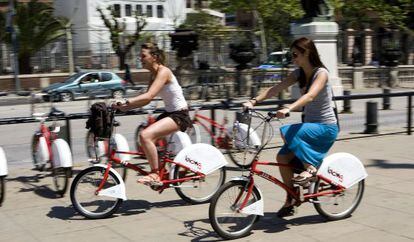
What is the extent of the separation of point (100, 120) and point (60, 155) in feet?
3.02

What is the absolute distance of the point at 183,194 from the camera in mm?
6602

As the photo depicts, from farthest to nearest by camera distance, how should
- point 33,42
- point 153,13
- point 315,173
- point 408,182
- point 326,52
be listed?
point 153,13
point 33,42
point 326,52
point 408,182
point 315,173

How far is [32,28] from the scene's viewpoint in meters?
33.5

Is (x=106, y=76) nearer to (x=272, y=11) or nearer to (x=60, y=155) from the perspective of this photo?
(x=272, y=11)

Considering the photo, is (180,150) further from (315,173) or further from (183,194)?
(315,173)

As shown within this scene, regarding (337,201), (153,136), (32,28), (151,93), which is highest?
(32,28)

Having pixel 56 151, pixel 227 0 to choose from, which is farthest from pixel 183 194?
pixel 227 0

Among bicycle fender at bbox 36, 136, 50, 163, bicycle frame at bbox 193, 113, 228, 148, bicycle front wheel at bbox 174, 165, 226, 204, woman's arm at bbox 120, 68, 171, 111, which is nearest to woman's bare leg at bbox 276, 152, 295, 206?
bicycle front wheel at bbox 174, 165, 226, 204

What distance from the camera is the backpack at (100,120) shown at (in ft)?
20.5

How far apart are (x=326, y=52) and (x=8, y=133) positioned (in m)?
9.88

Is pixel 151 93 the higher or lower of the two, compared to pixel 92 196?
higher

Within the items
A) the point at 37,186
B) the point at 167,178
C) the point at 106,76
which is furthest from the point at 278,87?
the point at 106,76

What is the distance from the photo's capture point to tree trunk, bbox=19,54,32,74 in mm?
34500

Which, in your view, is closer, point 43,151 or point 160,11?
point 43,151
